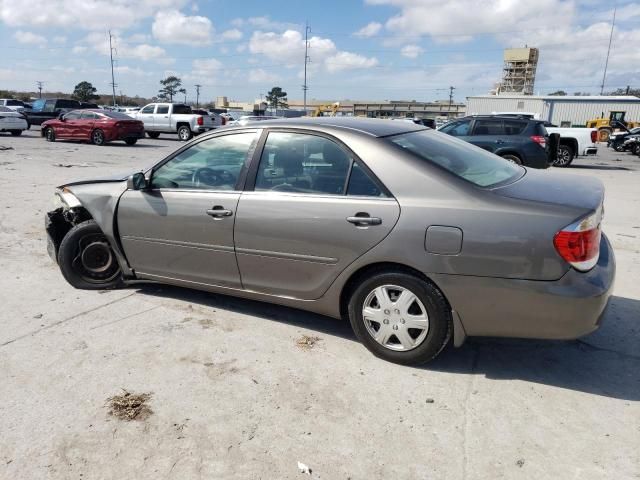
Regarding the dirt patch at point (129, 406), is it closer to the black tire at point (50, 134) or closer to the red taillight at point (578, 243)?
the red taillight at point (578, 243)

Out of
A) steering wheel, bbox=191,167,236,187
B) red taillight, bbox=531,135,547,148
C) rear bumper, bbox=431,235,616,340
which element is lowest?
rear bumper, bbox=431,235,616,340

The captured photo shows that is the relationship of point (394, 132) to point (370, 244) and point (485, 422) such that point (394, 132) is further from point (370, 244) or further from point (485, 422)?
point (485, 422)

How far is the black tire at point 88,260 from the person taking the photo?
461 cm

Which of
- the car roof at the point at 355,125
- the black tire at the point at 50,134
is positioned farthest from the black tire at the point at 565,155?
the black tire at the point at 50,134

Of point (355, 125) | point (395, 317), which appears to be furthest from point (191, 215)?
point (395, 317)

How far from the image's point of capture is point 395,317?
328cm

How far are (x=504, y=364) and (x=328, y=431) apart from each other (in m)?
1.41

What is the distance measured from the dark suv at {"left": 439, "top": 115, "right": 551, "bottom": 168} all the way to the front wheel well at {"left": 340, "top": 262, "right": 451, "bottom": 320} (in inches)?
413

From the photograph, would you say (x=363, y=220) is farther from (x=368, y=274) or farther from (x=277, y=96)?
(x=277, y=96)

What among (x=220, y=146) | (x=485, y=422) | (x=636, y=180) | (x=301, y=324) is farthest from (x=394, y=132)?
(x=636, y=180)

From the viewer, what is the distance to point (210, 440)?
263 centimetres

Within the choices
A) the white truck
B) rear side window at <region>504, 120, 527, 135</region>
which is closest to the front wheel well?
rear side window at <region>504, 120, 527, 135</region>

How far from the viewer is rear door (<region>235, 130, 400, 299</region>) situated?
3260mm

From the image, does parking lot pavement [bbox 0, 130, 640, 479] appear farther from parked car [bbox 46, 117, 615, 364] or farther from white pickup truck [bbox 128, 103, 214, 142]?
white pickup truck [bbox 128, 103, 214, 142]
